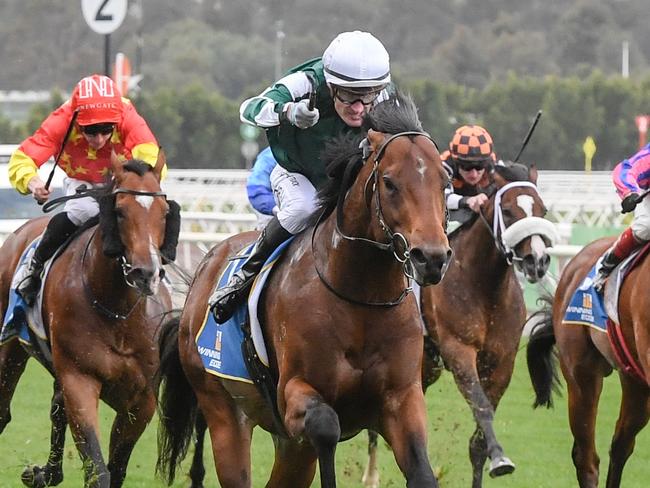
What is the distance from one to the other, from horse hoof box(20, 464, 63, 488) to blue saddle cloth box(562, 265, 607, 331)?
3.12m

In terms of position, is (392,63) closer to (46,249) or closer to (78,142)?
(78,142)

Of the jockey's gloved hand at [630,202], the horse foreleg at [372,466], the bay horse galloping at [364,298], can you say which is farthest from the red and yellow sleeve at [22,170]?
the jockey's gloved hand at [630,202]

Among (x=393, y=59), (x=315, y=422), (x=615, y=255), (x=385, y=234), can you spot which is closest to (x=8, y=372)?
(x=615, y=255)

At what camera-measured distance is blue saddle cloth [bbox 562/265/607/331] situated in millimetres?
8336

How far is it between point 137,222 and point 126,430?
50.8 inches

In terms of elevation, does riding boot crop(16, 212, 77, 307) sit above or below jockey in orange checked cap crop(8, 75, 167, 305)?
below

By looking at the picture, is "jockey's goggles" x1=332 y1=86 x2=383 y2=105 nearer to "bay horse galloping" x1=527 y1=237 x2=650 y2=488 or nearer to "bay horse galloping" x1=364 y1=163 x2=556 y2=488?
"bay horse galloping" x1=527 y1=237 x2=650 y2=488

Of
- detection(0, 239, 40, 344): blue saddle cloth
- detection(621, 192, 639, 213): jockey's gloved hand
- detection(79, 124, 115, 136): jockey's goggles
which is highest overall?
detection(79, 124, 115, 136): jockey's goggles

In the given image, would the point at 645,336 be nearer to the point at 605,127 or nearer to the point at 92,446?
the point at 92,446

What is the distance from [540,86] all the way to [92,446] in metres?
46.9

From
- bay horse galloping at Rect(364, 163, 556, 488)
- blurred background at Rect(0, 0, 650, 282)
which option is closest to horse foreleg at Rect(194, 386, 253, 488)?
A: bay horse galloping at Rect(364, 163, 556, 488)

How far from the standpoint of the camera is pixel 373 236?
556 cm

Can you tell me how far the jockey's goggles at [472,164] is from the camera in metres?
9.26

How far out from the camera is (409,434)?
18.0 feet
